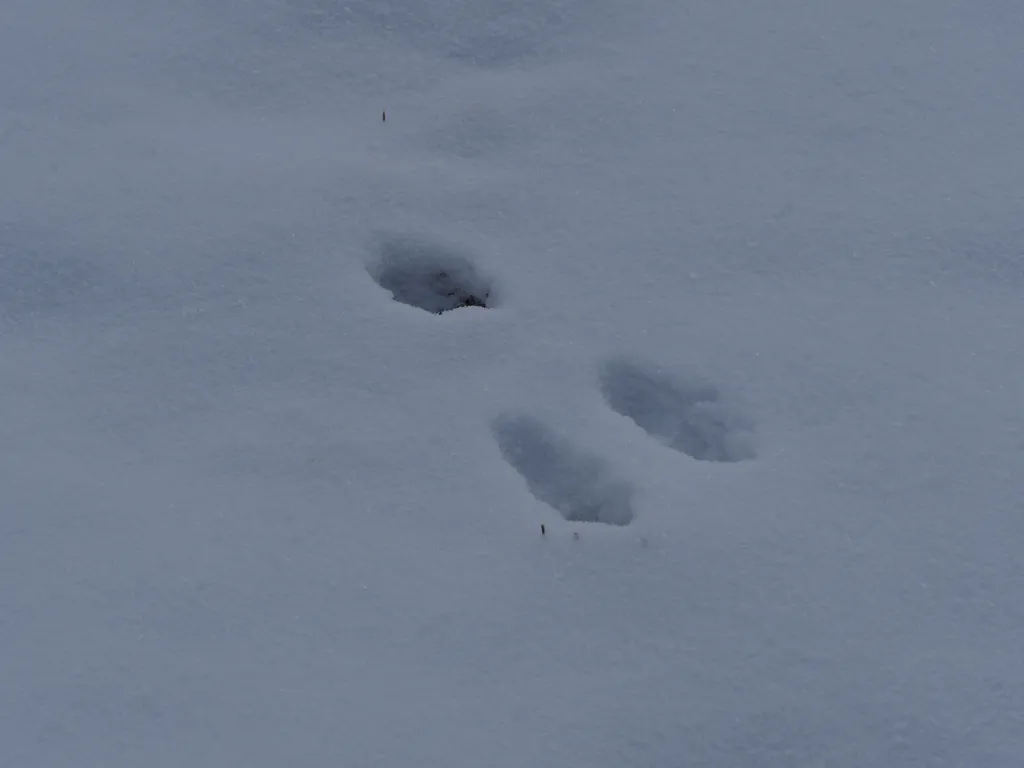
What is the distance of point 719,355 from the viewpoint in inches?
108

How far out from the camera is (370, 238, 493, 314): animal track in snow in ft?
9.64

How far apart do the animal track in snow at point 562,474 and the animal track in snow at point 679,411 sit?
19cm

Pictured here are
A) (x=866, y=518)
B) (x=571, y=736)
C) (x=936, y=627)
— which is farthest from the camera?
(x=866, y=518)

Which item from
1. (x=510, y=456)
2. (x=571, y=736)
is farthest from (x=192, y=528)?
(x=571, y=736)

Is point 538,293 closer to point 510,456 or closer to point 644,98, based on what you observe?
point 510,456

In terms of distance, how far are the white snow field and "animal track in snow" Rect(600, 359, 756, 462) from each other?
1cm

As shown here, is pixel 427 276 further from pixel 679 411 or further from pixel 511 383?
pixel 679 411

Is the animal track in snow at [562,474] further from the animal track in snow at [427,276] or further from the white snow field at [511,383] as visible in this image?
the animal track in snow at [427,276]

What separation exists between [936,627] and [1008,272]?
1.14 m

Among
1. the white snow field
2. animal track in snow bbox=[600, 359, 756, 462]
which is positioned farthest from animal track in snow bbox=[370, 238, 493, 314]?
animal track in snow bbox=[600, 359, 756, 462]

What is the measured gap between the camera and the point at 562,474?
2.59 metres

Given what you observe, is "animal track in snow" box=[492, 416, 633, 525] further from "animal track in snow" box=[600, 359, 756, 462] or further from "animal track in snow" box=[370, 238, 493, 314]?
"animal track in snow" box=[370, 238, 493, 314]

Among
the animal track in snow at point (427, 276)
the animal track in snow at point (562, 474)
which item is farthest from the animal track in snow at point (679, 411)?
the animal track in snow at point (427, 276)

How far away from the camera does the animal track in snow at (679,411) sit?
8.59 ft
